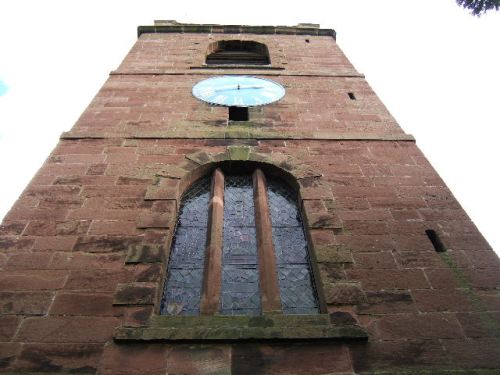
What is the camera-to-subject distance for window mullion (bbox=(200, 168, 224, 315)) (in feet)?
12.3

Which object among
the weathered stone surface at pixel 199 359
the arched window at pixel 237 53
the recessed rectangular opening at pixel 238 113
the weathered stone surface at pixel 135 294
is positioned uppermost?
the arched window at pixel 237 53

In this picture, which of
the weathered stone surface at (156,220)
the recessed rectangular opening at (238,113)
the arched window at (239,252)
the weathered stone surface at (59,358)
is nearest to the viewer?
the weathered stone surface at (59,358)

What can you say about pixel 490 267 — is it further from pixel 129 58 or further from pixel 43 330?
pixel 129 58

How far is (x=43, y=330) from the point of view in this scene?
3.35 m

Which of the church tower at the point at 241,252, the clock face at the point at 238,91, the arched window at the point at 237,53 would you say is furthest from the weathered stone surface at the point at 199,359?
the arched window at the point at 237,53

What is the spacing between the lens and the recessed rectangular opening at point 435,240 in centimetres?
430

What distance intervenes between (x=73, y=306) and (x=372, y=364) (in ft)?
7.50

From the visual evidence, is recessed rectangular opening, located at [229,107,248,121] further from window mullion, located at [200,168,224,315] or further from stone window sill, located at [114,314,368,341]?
stone window sill, located at [114,314,368,341]

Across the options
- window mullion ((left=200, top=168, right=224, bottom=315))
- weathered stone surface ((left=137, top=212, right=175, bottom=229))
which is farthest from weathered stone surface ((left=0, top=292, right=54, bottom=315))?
window mullion ((left=200, top=168, right=224, bottom=315))

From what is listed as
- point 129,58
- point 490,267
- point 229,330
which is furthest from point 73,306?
point 129,58

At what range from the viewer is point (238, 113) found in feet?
23.4

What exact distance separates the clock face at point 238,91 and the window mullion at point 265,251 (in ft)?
7.31

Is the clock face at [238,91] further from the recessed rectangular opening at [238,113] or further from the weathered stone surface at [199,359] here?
the weathered stone surface at [199,359]

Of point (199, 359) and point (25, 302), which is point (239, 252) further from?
point (25, 302)
